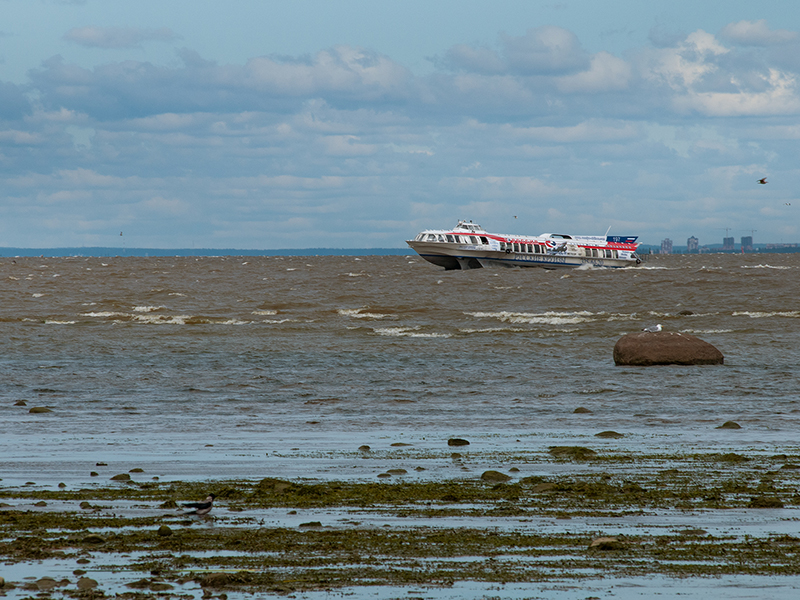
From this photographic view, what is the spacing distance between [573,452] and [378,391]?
298 inches

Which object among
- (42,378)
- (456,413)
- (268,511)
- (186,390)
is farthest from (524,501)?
(42,378)

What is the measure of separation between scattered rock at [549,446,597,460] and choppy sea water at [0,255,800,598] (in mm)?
203

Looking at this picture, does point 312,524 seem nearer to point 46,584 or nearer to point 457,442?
point 46,584

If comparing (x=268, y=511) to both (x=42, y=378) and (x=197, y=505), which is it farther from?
(x=42, y=378)

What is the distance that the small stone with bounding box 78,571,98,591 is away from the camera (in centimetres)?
517

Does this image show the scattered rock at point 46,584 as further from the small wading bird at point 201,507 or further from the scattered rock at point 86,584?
the small wading bird at point 201,507

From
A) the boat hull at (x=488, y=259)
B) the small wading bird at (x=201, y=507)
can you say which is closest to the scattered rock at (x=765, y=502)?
the small wading bird at (x=201, y=507)

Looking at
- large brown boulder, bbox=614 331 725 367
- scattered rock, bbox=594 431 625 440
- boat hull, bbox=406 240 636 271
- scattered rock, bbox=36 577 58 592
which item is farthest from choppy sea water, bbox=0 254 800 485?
boat hull, bbox=406 240 636 271

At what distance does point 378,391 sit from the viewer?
17750 mm

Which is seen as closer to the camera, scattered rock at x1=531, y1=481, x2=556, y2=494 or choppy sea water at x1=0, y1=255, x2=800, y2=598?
scattered rock at x1=531, y1=481, x2=556, y2=494

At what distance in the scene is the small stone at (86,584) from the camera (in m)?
5.17

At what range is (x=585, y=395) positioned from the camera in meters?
17.0

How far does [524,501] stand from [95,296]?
166 feet

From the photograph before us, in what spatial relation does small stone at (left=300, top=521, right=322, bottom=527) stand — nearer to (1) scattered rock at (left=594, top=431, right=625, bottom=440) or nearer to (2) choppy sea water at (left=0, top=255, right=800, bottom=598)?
(2) choppy sea water at (left=0, top=255, right=800, bottom=598)
